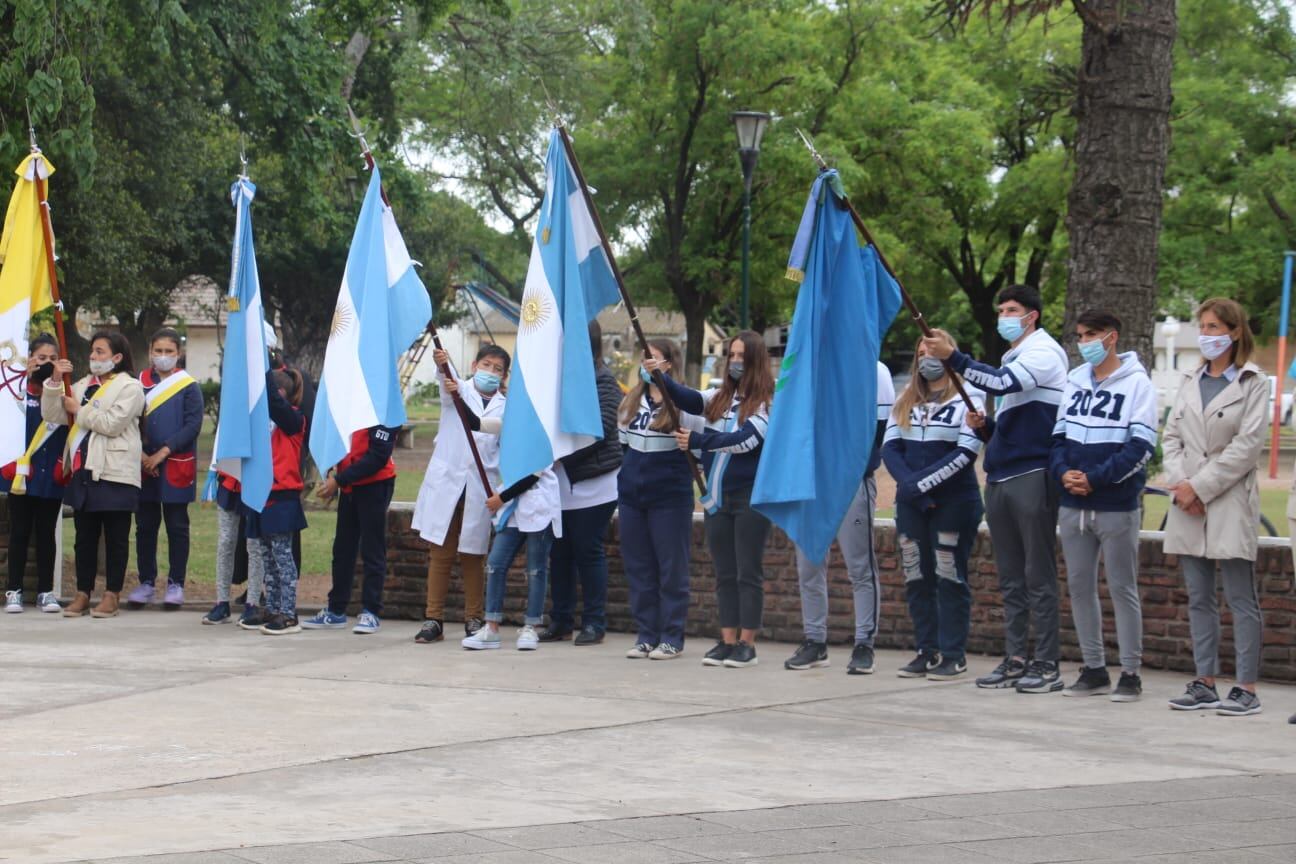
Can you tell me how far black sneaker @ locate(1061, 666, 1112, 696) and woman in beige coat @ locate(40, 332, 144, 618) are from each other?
6.09 meters

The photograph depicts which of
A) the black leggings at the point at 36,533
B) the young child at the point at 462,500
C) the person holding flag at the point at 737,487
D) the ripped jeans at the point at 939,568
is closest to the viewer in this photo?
the ripped jeans at the point at 939,568

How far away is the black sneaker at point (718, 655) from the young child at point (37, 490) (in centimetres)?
463

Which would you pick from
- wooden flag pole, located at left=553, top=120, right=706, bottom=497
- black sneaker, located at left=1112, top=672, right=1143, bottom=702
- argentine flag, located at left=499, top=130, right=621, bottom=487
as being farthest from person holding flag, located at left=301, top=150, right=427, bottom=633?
black sneaker, located at left=1112, top=672, right=1143, bottom=702

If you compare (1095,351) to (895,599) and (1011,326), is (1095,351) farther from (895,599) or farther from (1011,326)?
(895,599)

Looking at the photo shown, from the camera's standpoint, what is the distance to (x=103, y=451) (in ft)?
36.4

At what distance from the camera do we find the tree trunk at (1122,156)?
1070 centimetres

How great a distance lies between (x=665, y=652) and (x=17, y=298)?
5.02 metres

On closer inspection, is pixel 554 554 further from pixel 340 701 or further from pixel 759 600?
pixel 340 701

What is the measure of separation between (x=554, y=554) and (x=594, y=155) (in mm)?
27476

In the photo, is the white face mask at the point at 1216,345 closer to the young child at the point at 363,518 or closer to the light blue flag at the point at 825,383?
the light blue flag at the point at 825,383

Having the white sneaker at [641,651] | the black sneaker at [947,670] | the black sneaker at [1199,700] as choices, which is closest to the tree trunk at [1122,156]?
the black sneaker at [947,670]

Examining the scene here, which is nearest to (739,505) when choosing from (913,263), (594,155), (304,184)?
(304,184)

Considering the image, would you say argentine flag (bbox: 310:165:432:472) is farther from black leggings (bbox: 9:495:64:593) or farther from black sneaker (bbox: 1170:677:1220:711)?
black sneaker (bbox: 1170:677:1220:711)

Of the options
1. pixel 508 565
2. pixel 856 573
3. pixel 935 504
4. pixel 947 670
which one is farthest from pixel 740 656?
pixel 508 565
